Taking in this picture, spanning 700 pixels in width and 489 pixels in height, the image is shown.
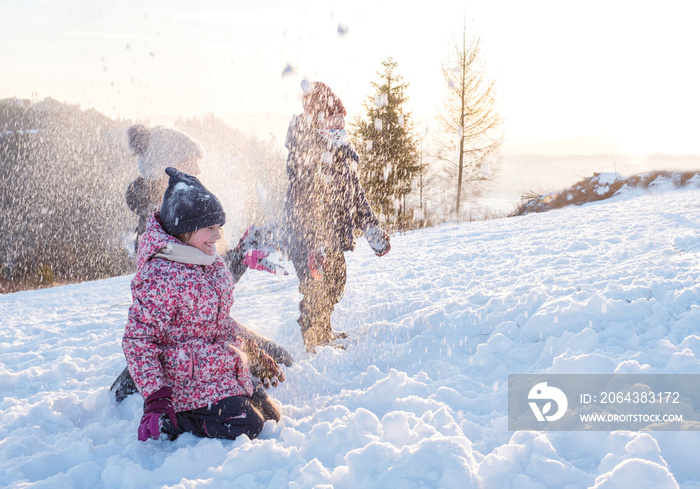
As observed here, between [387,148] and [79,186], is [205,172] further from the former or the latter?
[79,186]

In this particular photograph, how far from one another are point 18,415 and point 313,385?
6.58ft

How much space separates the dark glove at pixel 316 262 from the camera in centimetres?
361

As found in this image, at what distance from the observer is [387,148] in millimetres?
20250

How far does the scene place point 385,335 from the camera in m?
4.07

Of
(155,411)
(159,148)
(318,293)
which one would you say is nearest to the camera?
(155,411)

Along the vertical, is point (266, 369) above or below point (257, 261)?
below

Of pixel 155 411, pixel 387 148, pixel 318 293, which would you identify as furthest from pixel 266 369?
pixel 387 148

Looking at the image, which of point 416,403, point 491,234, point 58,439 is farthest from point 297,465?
point 491,234

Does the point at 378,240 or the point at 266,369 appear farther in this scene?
the point at 378,240

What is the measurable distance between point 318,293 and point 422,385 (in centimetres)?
122

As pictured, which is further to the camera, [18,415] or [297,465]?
[18,415]

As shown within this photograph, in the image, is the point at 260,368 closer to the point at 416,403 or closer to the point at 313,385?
the point at 313,385

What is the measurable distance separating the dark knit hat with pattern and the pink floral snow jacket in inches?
2.9

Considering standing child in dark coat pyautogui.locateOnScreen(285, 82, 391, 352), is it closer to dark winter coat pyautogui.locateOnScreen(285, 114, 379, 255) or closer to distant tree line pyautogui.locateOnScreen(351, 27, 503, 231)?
dark winter coat pyautogui.locateOnScreen(285, 114, 379, 255)
